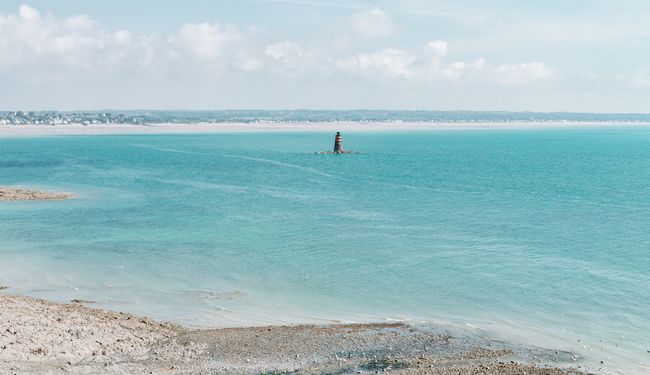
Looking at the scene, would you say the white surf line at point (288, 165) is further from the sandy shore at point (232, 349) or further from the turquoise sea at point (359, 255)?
the sandy shore at point (232, 349)

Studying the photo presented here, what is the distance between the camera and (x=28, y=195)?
2304 inches

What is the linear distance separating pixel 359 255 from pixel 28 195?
34331mm

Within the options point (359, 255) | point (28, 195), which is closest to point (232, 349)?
point (359, 255)

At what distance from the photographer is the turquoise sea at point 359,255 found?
83.0 feet

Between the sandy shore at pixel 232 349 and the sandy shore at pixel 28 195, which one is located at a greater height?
the sandy shore at pixel 232 349

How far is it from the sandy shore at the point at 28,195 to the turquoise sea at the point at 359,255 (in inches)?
88.3

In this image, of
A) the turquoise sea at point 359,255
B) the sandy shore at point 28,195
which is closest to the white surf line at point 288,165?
the turquoise sea at point 359,255

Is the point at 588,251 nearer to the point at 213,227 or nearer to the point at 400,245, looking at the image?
the point at 400,245

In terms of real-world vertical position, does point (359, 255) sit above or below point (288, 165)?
above

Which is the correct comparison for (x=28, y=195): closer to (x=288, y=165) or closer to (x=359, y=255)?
(x=359, y=255)

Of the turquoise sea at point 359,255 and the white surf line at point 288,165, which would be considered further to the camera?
the white surf line at point 288,165

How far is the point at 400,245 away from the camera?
125ft

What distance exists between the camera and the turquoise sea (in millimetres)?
25312

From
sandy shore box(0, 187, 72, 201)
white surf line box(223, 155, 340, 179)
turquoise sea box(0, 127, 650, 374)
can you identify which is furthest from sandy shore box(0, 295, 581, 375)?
white surf line box(223, 155, 340, 179)
